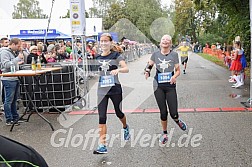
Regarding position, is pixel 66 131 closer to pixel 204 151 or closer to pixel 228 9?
pixel 204 151

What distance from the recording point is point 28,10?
93188mm

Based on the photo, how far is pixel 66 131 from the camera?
659 centimetres

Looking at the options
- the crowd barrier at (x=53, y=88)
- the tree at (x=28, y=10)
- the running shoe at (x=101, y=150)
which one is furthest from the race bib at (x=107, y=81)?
the tree at (x=28, y=10)

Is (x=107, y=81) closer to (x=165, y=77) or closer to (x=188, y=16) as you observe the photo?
(x=165, y=77)

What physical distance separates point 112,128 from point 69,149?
4.46 ft

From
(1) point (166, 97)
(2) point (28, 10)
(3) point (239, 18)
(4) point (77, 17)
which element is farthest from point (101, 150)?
(2) point (28, 10)

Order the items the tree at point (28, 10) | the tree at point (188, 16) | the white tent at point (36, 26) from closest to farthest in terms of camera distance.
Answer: the white tent at point (36, 26) → the tree at point (188, 16) → the tree at point (28, 10)

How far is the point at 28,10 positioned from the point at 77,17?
91.0 meters

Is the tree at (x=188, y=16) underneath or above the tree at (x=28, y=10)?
underneath

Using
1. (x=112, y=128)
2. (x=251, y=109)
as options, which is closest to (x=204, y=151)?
(x=112, y=128)

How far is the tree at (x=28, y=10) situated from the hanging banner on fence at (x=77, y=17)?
283ft

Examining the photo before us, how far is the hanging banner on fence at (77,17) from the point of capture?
8.16 metres

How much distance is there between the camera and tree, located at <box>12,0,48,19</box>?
9069cm

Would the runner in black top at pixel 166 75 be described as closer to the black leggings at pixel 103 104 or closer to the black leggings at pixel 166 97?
the black leggings at pixel 166 97
